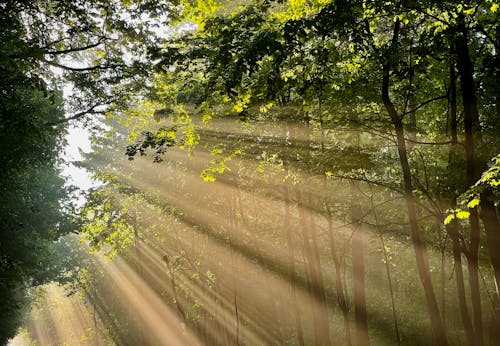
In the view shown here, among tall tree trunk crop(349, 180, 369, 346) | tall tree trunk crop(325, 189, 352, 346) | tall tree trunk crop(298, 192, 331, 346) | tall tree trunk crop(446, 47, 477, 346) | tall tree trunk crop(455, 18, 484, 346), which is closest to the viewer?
tall tree trunk crop(455, 18, 484, 346)

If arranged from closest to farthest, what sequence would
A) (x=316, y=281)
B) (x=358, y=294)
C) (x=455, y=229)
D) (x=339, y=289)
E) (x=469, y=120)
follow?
(x=469, y=120)
(x=455, y=229)
(x=358, y=294)
(x=316, y=281)
(x=339, y=289)

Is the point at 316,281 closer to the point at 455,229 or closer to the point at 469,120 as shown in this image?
the point at 455,229

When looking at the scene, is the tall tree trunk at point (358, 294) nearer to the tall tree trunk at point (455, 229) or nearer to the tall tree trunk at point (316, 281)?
the tall tree trunk at point (316, 281)

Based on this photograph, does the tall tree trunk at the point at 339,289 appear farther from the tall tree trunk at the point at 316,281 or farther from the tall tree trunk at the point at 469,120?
the tall tree trunk at the point at 469,120

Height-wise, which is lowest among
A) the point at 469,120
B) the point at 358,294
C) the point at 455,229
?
the point at 358,294

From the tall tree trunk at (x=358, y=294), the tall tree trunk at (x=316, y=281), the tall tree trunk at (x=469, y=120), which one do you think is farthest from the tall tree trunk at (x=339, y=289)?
the tall tree trunk at (x=469, y=120)

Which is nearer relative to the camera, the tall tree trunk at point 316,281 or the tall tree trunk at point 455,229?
the tall tree trunk at point 455,229

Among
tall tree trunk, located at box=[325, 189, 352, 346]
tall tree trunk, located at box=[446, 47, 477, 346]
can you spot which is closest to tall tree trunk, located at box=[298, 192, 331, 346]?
tall tree trunk, located at box=[325, 189, 352, 346]

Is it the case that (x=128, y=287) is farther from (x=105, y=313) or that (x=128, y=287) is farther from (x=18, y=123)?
(x=18, y=123)

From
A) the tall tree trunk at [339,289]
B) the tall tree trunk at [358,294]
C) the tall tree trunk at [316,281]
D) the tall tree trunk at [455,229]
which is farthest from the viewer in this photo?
the tall tree trunk at [339,289]

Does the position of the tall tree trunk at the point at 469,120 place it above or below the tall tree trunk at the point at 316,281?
above

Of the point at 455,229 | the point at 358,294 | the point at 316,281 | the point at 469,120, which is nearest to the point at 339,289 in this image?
the point at 316,281

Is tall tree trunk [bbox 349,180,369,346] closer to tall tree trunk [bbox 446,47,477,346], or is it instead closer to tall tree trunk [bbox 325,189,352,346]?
tall tree trunk [bbox 325,189,352,346]

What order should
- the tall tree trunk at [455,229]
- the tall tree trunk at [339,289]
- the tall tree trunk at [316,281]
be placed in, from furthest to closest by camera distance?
the tall tree trunk at [339,289], the tall tree trunk at [316,281], the tall tree trunk at [455,229]
